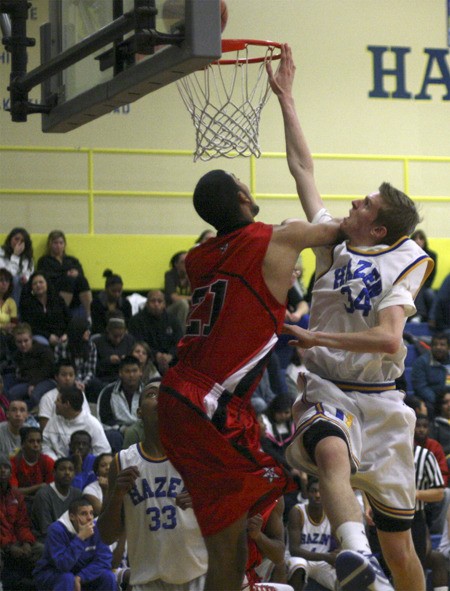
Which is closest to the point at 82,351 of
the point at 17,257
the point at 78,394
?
the point at 78,394

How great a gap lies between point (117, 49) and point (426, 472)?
5585mm

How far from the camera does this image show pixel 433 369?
544 inches

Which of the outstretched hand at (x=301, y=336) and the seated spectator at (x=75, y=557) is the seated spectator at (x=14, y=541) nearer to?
the seated spectator at (x=75, y=557)

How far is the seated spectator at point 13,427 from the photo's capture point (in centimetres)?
1133

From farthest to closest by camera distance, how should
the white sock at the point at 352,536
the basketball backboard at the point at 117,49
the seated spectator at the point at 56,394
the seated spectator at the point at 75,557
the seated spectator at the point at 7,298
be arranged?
the seated spectator at the point at 7,298 → the seated spectator at the point at 56,394 → the seated spectator at the point at 75,557 → the basketball backboard at the point at 117,49 → the white sock at the point at 352,536

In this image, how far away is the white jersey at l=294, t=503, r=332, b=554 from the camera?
10516 mm

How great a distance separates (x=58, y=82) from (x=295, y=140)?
153cm

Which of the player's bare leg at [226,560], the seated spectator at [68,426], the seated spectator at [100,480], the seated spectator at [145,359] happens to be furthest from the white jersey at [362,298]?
the seated spectator at [145,359]

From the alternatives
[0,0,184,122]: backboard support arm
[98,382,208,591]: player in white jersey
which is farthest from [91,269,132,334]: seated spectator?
[98,382,208,591]: player in white jersey

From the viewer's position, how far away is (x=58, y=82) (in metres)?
6.72

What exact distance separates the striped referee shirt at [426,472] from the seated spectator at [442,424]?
1.81 metres

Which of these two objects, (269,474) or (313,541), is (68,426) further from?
(269,474)

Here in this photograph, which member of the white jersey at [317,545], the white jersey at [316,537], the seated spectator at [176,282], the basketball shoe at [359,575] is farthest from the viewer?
the seated spectator at [176,282]

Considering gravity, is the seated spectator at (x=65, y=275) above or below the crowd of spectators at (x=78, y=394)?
above
